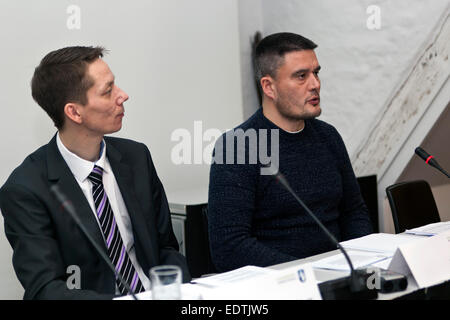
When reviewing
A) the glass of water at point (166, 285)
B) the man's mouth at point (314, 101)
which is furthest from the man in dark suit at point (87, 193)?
the man's mouth at point (314, 101)

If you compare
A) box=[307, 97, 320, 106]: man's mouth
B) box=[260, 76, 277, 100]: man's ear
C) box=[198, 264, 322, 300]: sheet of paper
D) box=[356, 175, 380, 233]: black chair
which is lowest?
box=[356, 175, 380, 233]: black chair

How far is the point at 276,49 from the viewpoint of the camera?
2.27 meters

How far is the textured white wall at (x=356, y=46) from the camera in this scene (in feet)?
10.6

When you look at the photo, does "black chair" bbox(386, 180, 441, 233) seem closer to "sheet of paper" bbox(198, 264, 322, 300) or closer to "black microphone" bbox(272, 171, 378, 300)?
"black microphone" bbox(272, 171, 378, 300)

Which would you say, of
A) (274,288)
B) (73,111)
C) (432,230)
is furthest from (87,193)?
(432,230)

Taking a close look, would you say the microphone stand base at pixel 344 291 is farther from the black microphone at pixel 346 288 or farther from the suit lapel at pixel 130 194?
the suit lapel at pixel 130 194

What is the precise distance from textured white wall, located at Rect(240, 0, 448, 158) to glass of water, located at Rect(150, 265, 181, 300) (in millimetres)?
2457

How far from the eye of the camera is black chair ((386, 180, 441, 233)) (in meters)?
2.45

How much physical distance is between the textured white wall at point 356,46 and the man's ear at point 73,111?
208cm

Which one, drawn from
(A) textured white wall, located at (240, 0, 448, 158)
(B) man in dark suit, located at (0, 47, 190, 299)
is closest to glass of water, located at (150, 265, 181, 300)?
(B) man in dark suit, located at (0, 47, 190, 299)

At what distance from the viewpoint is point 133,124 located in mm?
2895

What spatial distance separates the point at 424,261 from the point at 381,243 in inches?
15.2

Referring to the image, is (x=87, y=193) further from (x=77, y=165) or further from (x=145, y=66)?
(x=145, y=66)

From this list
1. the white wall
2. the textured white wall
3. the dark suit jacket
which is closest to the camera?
the dark suit jacket
